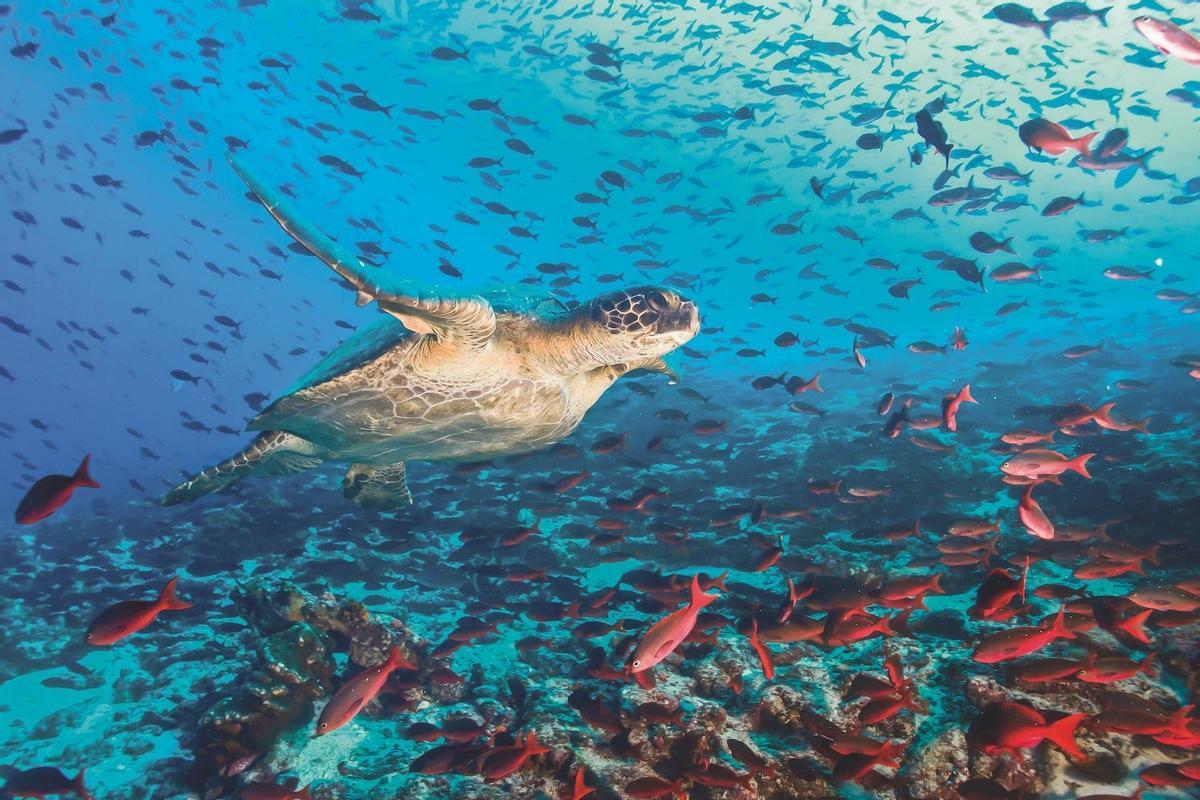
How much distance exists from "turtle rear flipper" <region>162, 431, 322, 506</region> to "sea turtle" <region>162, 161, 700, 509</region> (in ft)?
0.06

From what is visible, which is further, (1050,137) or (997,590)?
(1050,137)

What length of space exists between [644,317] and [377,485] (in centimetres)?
503

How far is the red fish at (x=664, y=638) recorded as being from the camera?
282 cm

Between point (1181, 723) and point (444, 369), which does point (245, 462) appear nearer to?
point (444, 369)

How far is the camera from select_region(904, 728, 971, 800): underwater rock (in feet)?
9.25

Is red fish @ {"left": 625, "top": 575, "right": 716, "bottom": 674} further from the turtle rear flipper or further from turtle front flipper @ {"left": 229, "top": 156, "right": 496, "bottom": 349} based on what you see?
the turtle rear flipper

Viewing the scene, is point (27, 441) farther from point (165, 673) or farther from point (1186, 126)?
point (1186, 126)

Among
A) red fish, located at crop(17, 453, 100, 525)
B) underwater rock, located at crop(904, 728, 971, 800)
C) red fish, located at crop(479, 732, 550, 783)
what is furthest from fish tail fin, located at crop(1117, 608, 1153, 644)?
red fish, located at crop(17, 453, 100, 525)

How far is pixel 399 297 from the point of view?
363 cm

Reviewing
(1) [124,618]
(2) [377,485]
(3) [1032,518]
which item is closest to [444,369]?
(1) [124,618]

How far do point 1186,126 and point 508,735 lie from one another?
6275 centimetres

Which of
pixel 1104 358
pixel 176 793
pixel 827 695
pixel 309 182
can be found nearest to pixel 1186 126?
pixel 1104 358

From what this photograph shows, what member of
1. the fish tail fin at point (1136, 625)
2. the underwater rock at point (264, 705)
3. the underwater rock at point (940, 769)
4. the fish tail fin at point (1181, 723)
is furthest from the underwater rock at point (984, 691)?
the underwater rock at point (264, 705)

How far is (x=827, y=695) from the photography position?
11.6 ft
